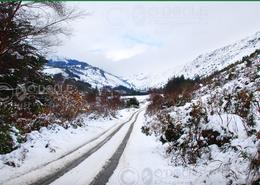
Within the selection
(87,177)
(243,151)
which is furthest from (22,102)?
(243,151)

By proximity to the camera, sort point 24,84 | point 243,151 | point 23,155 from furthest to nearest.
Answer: point 24,84
point 23,155
point 243,151

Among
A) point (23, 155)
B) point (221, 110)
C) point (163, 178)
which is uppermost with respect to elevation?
point (221, 110)

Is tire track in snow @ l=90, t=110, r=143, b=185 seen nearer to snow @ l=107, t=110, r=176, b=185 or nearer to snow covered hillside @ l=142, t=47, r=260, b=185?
snow @ l=107, t=110, r=176, b=185

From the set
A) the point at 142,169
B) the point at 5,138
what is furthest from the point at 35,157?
the point at 142,169

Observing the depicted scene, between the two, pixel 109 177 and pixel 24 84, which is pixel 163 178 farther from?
pixel 24 84

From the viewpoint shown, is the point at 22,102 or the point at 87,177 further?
the point at 22,102

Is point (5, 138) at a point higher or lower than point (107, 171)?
higher

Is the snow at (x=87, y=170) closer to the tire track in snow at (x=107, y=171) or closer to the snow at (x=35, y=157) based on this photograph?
the tire track in snow at (x=107, y=171)

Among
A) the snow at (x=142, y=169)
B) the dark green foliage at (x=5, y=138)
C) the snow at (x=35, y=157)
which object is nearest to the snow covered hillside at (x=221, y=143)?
the snow at (x=142, y=169)

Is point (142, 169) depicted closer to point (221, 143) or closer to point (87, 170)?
point (87, 170)

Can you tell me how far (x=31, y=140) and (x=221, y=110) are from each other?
7.96 metres

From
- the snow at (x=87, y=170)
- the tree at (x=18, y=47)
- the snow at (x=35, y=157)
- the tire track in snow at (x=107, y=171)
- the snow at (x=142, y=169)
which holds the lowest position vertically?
the snow at (x=142, y=169)

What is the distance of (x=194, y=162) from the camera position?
10.1 meters

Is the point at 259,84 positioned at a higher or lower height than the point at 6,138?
higher
